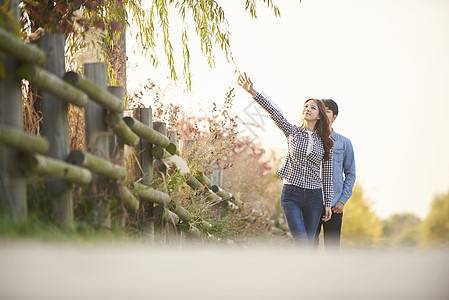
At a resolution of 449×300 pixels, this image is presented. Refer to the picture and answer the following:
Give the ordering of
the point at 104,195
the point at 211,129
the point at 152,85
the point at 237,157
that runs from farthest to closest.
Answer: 1. the point at 237,157
2. the point at 211,129
3. the point at 152,85
4. the point at 104,195

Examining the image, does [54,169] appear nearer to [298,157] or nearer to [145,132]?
[145,132]

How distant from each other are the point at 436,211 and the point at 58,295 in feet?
26.2

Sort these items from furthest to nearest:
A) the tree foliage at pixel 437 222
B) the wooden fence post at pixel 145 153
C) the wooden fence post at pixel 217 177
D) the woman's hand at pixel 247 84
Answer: the tree foliage at pixel 437 222
the wooden fence post at pixel 217 177
the woman's hand at pixel 247 84
the wooden fence post at pixel 145 153

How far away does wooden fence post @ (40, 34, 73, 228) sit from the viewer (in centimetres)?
284

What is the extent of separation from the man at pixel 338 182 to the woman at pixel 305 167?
38cm

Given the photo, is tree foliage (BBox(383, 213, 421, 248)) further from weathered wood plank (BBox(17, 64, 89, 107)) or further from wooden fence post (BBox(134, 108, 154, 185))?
weathered wood plank (BBox(17, 64, 89, 107))

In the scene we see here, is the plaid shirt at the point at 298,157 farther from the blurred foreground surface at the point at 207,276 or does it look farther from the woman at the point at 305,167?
the blurred foreground surface at the point at 207,276

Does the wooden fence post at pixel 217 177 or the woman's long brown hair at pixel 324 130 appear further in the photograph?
the wooden fence post at pixel 217 177

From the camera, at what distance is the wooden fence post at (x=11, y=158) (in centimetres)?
254

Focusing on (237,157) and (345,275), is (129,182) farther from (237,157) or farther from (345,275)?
(237,157)

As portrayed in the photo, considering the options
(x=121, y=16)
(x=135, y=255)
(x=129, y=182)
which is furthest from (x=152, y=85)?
(x=135, y=255)

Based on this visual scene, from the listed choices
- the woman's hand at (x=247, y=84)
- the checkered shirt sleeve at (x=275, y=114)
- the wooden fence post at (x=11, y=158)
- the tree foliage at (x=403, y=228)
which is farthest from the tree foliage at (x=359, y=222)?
the wooden fence post at (x=11, y=158)

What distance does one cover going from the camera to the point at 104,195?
3168 mm

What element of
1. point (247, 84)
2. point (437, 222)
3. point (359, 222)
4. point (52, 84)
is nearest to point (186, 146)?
point (247, 84)
